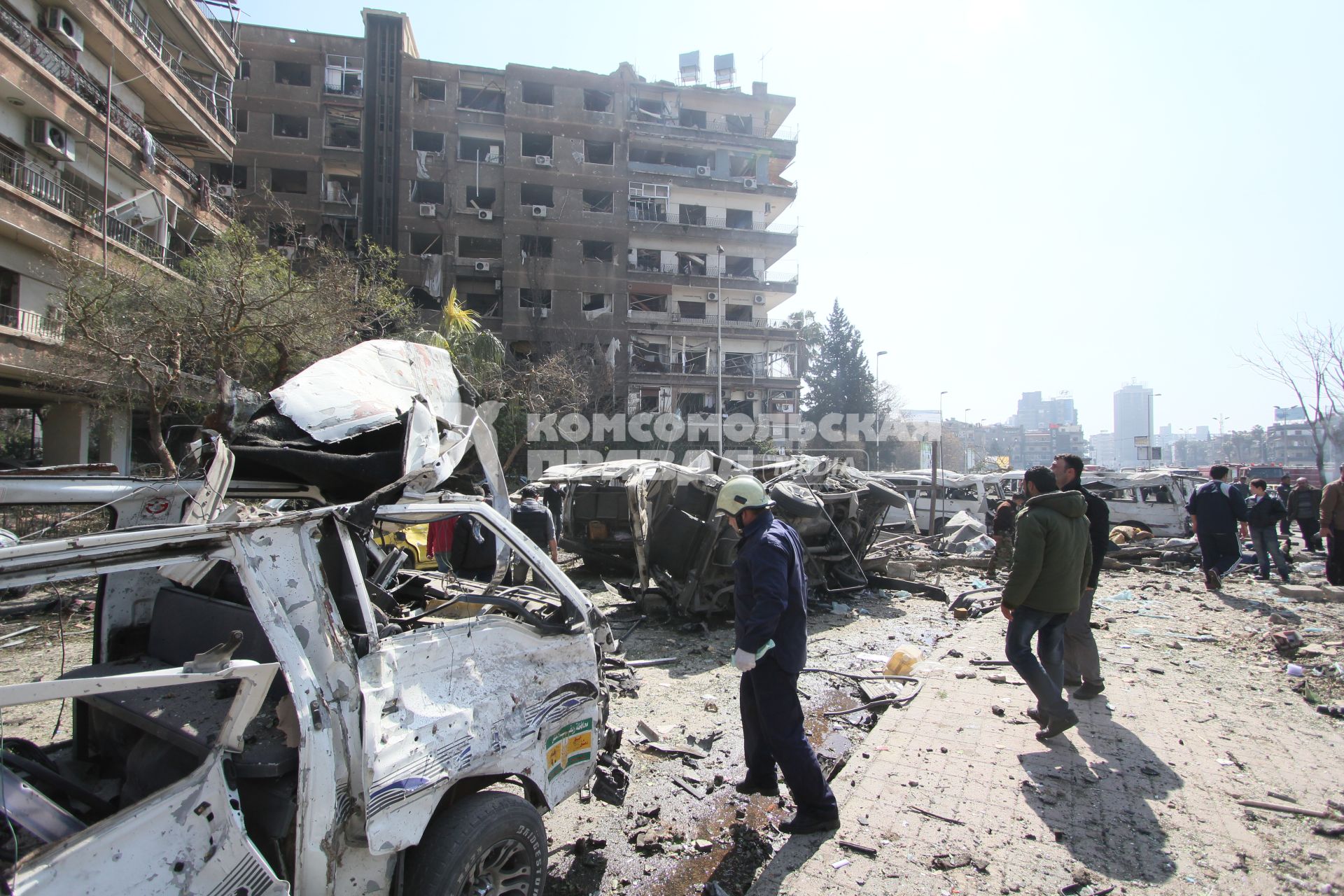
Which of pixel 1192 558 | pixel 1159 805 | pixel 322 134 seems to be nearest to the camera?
pixel 1159 805

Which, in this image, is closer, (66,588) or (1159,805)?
(1159,805)

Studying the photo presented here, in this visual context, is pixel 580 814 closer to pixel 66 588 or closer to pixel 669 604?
pixel 66 588

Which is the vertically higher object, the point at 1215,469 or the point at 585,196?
the point at 585,196

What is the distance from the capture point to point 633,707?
538cm

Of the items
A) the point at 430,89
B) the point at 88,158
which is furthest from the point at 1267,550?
the point at 430,89

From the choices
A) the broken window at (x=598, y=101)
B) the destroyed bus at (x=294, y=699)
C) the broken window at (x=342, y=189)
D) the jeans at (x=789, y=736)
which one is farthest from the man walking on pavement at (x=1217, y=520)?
the broken window at (x=342, y=189)

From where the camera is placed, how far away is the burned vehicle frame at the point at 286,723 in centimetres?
170

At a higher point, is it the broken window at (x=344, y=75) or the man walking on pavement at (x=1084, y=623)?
the broken window at (x=344, y=75)

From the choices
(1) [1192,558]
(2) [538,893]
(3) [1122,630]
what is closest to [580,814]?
(2) [538,893]

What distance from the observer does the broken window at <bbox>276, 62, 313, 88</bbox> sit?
104 feet

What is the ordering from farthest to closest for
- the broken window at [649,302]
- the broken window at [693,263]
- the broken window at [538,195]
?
the broken window at [693,263]
the broken window at [649,302]
the broken window at [538,195]

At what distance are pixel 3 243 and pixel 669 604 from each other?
1788 cm

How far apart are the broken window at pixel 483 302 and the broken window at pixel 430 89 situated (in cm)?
952

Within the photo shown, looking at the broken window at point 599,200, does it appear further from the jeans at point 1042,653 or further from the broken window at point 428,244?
the jeans at point 1042,653
